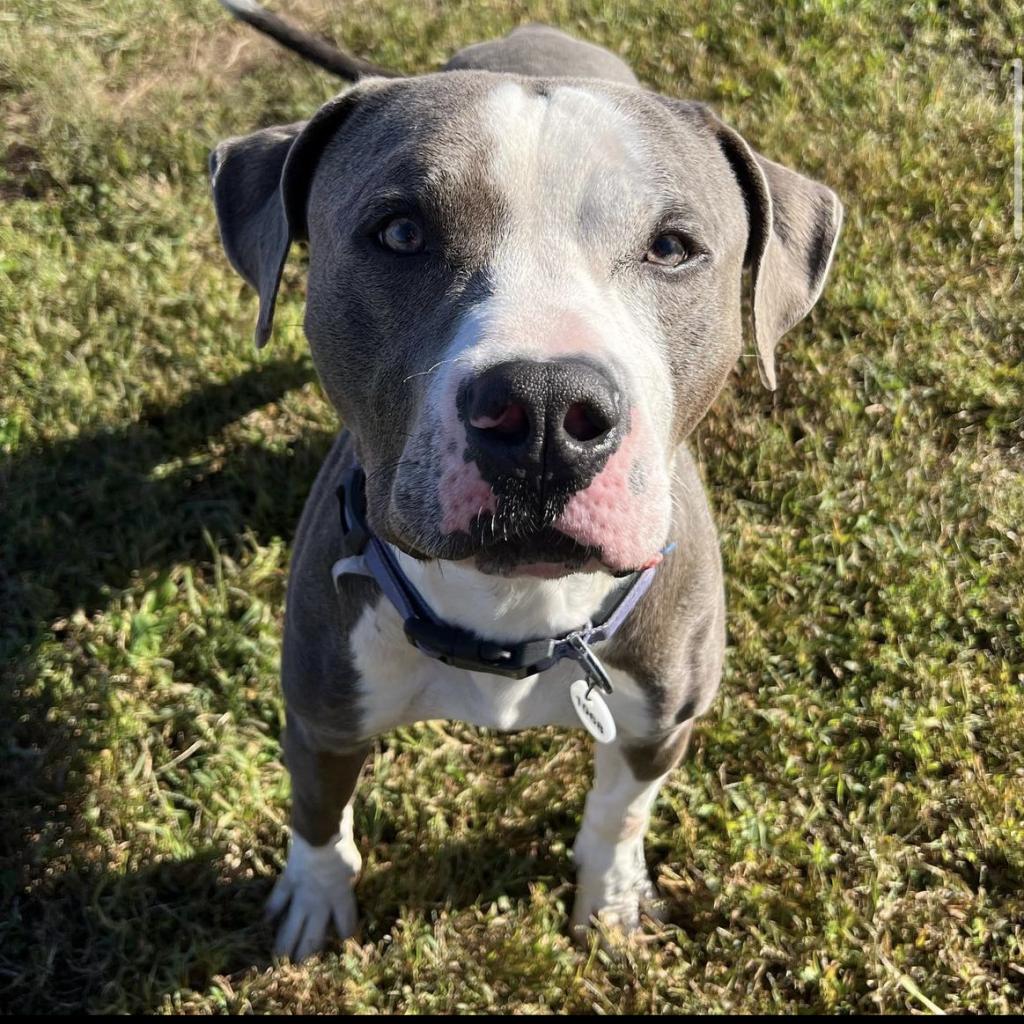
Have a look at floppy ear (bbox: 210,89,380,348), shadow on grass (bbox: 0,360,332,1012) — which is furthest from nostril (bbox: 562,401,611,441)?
shadow on grass (bbox: 0,360,332,1012)

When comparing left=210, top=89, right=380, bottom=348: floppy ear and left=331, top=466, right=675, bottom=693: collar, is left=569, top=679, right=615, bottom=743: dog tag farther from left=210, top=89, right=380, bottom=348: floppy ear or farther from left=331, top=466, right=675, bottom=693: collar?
left=210, top=89, right=380, bottom=348: floppy ear

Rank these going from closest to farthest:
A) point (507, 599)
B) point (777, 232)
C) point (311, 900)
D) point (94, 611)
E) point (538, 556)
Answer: point (538, 556)
point (507, 599)
point (777, 232)
point (311, 900)
point (94, 611)

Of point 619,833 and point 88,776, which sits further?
point 88,776

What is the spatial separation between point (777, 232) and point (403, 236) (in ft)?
3.24

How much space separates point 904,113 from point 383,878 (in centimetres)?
452

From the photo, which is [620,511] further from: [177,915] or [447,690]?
[177,915]

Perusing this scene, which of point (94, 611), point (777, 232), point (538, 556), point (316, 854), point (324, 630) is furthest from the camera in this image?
point (94, 611)

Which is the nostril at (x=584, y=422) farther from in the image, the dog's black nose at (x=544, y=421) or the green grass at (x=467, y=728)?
the green grass at (x=467, y=728)

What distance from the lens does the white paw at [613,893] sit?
12.1ft

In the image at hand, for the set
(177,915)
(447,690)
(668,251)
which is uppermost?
(668,251)

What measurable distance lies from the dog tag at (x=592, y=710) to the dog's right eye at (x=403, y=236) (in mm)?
1138

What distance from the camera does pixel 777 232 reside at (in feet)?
9.47

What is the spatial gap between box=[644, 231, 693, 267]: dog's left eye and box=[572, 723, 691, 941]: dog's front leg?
1346 millimetres

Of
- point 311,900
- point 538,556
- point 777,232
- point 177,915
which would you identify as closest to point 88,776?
point 177,915
